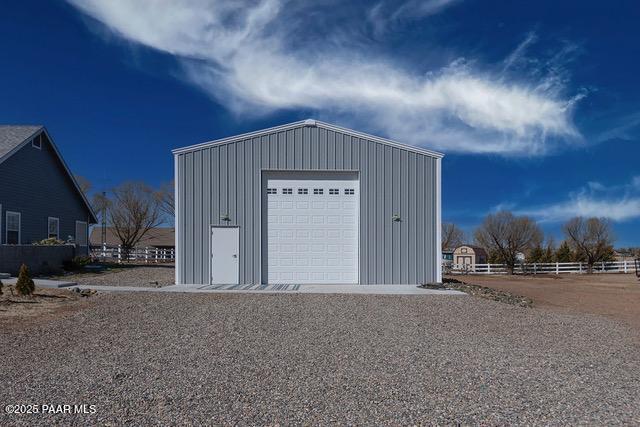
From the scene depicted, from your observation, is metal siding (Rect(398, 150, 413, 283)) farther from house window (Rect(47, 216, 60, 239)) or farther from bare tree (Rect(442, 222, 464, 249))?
bare tree (Rect(442, 222, 464, 249))

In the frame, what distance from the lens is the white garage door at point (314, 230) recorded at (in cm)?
1611

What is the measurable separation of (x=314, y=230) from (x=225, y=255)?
3066 millimetres

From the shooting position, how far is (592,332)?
8.47m

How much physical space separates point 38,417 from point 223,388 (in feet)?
5.13

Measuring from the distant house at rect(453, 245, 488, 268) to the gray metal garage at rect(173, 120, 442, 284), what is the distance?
37.1 meters

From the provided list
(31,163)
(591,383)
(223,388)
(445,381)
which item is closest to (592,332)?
(591,383)

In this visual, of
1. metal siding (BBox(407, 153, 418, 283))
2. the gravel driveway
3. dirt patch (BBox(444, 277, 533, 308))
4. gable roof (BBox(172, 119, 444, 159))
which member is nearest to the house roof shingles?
gable roof (BBox(172, 119, 444, 159))

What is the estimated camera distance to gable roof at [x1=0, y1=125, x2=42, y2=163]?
19047 millimetres

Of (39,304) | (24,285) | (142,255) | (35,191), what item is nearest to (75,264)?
(35,191)

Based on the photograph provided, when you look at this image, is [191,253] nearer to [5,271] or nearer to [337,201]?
[337,201]

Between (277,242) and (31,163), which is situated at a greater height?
(31,163)

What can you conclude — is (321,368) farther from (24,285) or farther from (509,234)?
(509,234)

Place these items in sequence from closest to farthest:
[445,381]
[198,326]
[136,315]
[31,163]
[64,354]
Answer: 1. [445,381]
2. [64,354]
3. [198,326]
4. [136,315]
5. [31,163]

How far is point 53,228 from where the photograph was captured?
75.0ft
